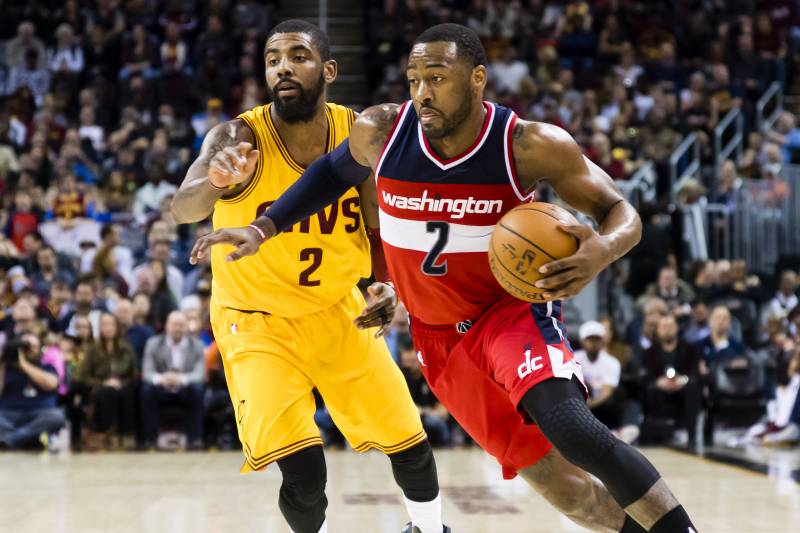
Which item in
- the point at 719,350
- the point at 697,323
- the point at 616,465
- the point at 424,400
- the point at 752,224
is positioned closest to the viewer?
the point at 616,465

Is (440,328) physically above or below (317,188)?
below

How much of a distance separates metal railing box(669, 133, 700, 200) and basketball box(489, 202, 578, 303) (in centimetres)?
1162

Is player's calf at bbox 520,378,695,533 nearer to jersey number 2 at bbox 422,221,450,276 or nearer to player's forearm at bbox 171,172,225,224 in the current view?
jersey number 2 at bbox 422,221,450,276

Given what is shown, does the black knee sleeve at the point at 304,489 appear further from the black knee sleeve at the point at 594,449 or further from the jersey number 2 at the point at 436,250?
the black knee sleeve at the point at 594,449

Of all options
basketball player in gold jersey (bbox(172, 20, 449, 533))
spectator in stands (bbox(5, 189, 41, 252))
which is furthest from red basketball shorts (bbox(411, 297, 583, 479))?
spectator in stands (bbox(5, 189, 41, 252))

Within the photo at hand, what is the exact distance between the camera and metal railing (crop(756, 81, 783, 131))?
677 inches

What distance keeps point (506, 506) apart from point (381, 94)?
411 inches

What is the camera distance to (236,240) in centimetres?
464

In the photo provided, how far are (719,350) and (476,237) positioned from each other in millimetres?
8312

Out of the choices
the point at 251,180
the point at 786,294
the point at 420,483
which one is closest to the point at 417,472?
the point at 420,483

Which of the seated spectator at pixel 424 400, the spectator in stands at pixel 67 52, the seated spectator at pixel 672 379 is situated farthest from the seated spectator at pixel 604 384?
the spectator in stands at pixel 67 52

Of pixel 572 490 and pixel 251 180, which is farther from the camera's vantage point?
pixel 251 180

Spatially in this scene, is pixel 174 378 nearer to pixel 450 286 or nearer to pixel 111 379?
pixel 111 379

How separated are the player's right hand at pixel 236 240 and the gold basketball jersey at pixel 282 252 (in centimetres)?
47
